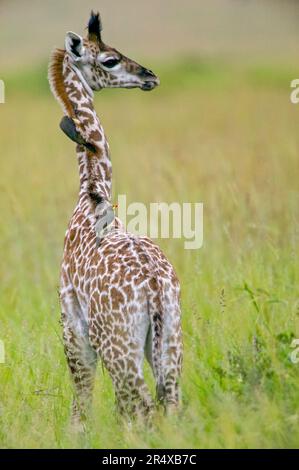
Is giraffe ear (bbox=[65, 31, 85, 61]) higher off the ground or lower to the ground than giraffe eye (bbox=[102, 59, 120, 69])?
higher

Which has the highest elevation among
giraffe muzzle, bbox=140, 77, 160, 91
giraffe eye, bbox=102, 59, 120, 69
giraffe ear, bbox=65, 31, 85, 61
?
giraffe ear, bbox=65, 31, 85, 61

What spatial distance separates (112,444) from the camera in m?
6.16

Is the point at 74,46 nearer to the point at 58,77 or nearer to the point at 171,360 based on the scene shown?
the point at 58,77

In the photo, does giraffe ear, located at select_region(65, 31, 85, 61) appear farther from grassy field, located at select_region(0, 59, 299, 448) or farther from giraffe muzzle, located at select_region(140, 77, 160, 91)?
A: grassy field, located at select_region(0, 59, 299, 448)

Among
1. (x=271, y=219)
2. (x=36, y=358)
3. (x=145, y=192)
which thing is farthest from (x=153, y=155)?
(x=36, y=358)

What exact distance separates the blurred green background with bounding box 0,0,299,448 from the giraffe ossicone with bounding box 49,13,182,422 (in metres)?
0.26

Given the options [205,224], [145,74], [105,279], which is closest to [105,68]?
[145,74]

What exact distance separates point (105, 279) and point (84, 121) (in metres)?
1.61

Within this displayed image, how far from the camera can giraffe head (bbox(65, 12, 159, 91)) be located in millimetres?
7559

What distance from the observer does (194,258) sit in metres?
10.7

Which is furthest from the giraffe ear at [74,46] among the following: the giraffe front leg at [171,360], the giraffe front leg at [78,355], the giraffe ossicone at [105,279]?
the giraffe front leg at [171,360]

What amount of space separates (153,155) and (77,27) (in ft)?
53.0

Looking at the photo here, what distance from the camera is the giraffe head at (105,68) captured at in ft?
24.8

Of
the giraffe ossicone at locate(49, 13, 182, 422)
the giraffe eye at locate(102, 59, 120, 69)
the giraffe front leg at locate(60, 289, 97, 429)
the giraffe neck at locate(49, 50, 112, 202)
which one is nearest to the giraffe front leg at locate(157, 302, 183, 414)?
the giraffe ossicone at locate(49, 13, 182, 422)
